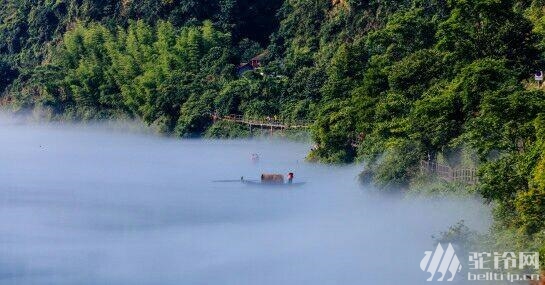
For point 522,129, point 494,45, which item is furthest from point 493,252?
point 494,45

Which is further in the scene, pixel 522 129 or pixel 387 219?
pixel 387 219

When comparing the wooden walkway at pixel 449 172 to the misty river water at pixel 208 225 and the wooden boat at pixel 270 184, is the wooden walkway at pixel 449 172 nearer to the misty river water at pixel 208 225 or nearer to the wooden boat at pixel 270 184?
the misty river water at pixel 208 225

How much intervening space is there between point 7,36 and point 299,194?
65.1 meters

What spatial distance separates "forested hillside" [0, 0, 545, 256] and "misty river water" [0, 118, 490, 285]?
2.05 m

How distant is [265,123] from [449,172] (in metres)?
30.7

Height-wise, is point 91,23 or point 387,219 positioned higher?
point 91,23

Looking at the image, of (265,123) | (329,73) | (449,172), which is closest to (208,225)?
(449,172)

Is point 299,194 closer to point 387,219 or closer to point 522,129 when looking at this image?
point 387,219

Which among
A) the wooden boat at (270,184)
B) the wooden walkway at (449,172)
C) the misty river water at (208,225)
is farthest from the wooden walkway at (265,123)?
the wooden walkway at (449,172)

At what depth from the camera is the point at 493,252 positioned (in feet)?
84.6

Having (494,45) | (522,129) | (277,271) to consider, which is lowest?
(277,271)

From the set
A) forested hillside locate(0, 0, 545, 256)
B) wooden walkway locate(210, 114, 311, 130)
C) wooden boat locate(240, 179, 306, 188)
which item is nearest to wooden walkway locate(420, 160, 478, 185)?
forested hillside locate(0, 0, 545, 256)

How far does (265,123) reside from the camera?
64312 millimetres

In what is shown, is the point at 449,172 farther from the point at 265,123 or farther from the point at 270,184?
the point at 265,123
